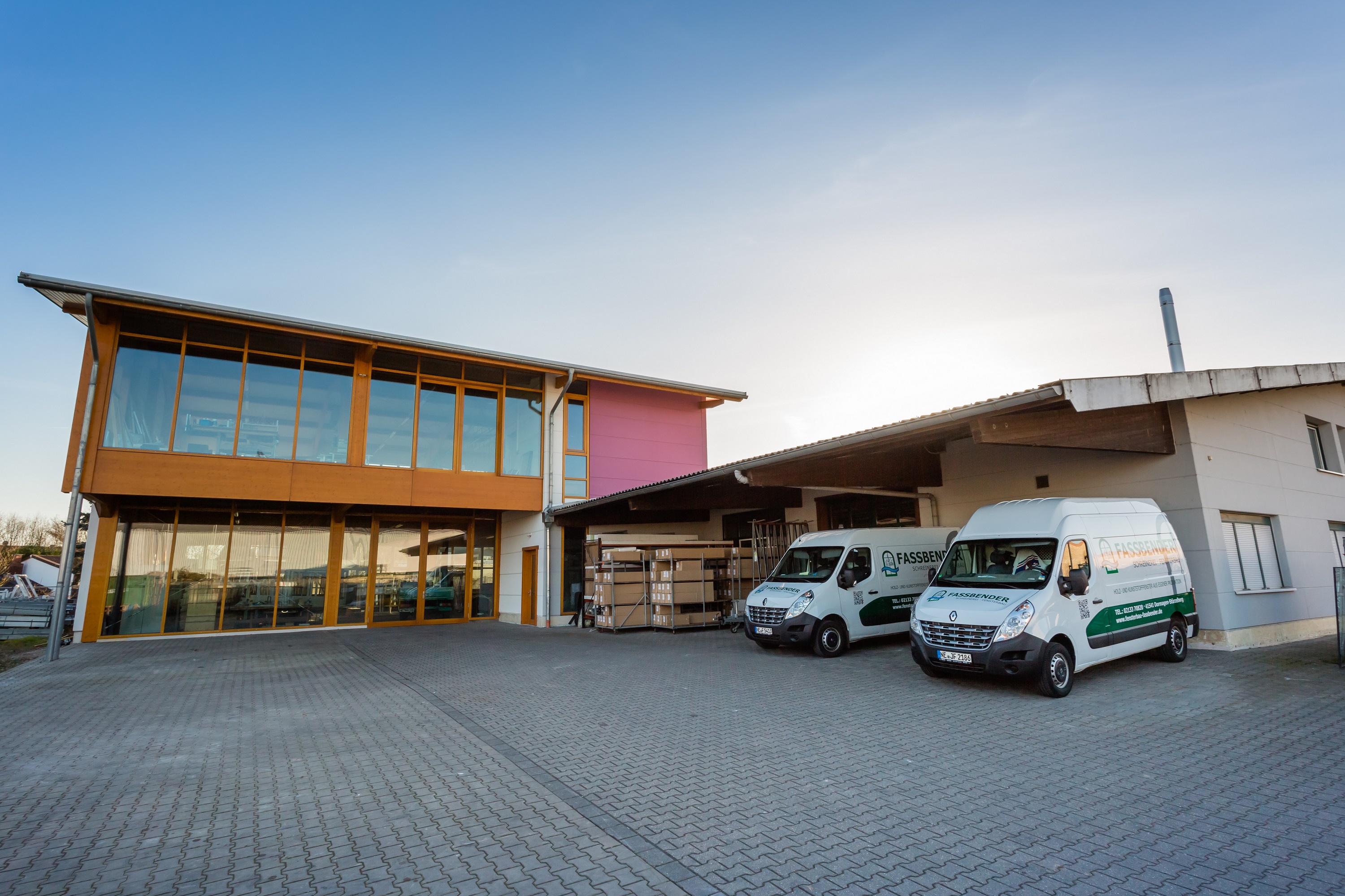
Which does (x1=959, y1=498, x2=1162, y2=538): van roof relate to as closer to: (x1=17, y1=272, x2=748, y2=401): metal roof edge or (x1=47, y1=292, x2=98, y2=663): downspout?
(x1=17, y1=272, x2=748, y2=401): metal roof edge

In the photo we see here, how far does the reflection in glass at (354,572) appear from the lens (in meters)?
17.8

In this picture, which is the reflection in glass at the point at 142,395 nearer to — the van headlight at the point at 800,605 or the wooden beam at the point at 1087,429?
the van headlight at the point at 800,605

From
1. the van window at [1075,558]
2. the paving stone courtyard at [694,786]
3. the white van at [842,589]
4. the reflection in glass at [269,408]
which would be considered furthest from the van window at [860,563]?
the reflection in glass at [269,408]

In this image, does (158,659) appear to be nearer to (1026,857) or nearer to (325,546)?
(325,546)

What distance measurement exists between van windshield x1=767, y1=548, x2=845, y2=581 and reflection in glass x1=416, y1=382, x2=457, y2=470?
10214 mm

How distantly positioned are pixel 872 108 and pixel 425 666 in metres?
11.8

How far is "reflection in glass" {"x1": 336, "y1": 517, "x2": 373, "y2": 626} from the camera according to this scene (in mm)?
17750

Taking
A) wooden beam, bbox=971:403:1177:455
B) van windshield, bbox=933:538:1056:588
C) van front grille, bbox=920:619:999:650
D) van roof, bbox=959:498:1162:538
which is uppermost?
wooden beam, bbox=971:403:1177:455

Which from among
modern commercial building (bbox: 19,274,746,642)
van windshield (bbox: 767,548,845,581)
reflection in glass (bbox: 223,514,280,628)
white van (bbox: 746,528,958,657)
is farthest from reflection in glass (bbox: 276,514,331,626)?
van windshield (bbox: 767,548,845,581)

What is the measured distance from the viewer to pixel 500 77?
1209 cm

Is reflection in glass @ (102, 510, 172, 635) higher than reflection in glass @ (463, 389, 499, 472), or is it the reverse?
reflection in glass @ (463, 389, 499, 472)

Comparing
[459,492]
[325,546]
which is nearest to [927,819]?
[459,492]

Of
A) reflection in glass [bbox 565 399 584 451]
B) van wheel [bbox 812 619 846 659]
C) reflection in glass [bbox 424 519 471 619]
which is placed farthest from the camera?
reflection in glass [bbox 565 399 584 451]

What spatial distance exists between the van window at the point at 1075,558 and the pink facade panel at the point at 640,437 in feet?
41.7
